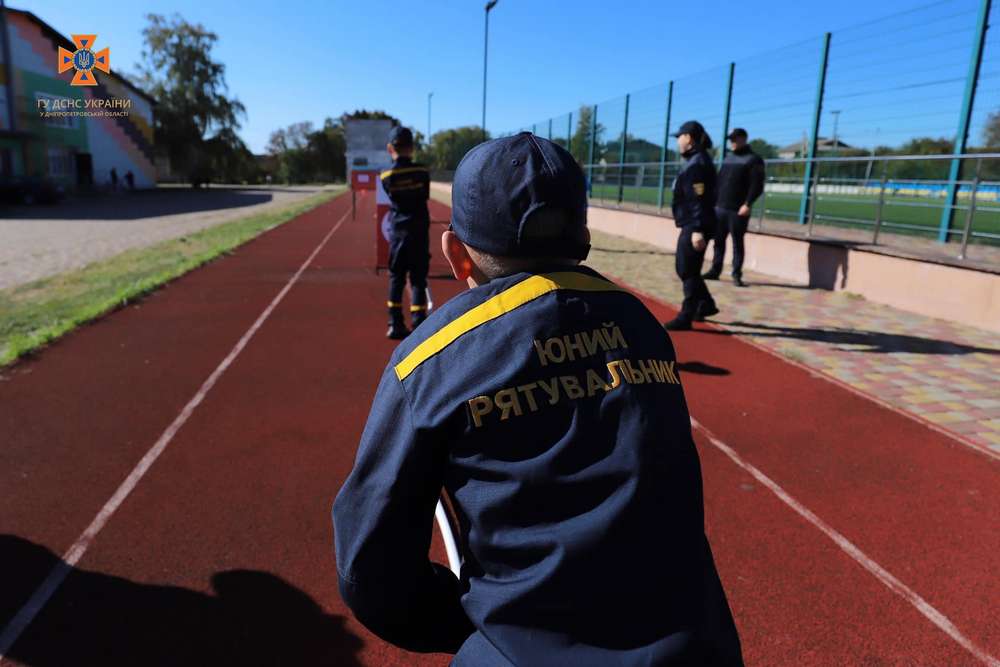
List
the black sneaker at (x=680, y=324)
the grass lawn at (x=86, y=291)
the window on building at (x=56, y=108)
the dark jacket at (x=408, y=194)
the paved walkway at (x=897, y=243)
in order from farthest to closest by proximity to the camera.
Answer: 1. the window on building at (x=56, y=108)
2. the paved walkway at (x=897, y=243)
3. the black sneaker at (x=680, y=324)
4. the grass lawn at (x=86, y=291)
5. the dark jacket at (x=408, y=194)

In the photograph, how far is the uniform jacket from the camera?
109 centimetres

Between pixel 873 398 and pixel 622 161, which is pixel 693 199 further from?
pixel 622 161

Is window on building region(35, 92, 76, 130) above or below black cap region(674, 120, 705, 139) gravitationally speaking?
above

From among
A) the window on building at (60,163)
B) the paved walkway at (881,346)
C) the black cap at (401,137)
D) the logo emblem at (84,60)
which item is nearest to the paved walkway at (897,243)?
the paved walkway at (881,346)

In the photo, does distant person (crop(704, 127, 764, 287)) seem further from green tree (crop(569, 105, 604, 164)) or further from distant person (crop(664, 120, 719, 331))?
green tree (crop(569, 105, 604, 164))

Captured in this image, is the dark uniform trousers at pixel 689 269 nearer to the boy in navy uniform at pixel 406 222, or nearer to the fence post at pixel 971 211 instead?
the boy in navy uniform at pixel 406 222

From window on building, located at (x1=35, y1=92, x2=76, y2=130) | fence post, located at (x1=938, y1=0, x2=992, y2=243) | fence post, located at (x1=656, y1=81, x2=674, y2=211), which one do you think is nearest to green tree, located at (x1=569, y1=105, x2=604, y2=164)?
fence post, located at (x1=656, y1=81, x2=674, y2=211)

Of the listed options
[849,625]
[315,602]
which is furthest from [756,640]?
[315,602]

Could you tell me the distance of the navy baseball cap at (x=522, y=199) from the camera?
1195 millimetres

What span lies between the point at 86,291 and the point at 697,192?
890cm

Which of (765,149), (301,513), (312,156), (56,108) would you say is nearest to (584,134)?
(765,149)

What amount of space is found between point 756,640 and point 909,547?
Answer: 126 centimetres

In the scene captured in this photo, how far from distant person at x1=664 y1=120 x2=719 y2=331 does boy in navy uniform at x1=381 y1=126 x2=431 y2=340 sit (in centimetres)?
271

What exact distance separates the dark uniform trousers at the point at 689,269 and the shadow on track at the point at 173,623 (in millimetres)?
5554
